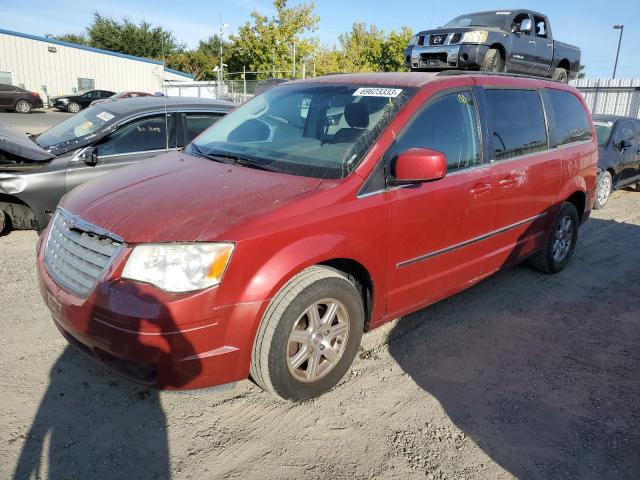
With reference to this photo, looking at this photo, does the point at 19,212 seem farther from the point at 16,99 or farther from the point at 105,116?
the point at 16,99

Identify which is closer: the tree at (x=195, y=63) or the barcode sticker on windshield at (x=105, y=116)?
the barcode sticker on windshield at (x=105, y=116)

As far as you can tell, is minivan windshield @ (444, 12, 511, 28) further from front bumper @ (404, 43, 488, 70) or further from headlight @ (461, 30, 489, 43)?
headlight @ (461, 30, 489, 43)

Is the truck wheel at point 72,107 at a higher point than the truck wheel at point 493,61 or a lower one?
lower

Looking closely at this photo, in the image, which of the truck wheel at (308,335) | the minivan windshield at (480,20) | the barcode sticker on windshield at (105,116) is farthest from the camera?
the minivan windshield at (480,20)

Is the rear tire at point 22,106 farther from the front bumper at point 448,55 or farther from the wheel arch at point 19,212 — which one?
the wheel arch at point 19,212

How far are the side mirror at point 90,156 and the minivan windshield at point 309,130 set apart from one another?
194cm

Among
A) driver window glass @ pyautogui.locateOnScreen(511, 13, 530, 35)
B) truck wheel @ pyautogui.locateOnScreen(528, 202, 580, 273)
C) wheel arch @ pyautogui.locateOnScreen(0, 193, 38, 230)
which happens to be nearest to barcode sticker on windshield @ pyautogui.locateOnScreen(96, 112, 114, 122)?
wheel arch @ pyautogui.locateOnScreen(0, 193, 38, 230)

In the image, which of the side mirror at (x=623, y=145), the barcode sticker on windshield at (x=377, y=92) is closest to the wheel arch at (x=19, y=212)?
the barcode sticker on windshield at (x=377, y=92)

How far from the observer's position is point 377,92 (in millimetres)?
3373

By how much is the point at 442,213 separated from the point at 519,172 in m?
1.10

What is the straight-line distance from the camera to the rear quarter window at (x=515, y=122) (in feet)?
12.8

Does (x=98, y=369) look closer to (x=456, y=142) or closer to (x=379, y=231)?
(x=379, y=231)

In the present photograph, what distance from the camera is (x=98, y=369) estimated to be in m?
3.12

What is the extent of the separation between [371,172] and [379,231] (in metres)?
0.36
